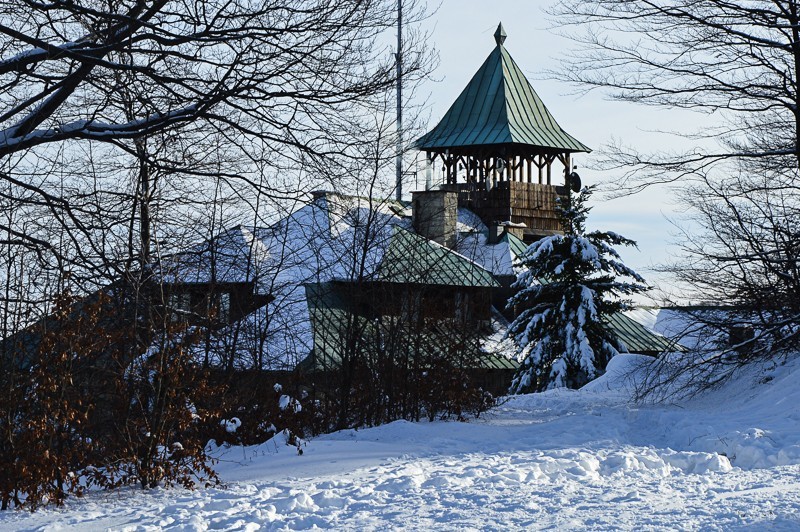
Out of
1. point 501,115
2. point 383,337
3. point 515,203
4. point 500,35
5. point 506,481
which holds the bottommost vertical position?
point 506,481

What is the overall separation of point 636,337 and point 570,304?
8140 mm

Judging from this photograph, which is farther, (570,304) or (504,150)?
(504,150)

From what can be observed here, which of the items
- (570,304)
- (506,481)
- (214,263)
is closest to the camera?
(506,481)

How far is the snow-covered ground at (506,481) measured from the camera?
319 inches

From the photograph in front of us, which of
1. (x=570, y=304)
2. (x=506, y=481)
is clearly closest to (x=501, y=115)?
(x=570, y=304)

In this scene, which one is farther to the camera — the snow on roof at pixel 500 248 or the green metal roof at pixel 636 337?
the snow on roof at pixel 500 248

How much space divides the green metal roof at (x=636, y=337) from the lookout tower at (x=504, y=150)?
685cm

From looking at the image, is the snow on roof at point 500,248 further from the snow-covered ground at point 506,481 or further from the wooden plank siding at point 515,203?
the snow-covered ground at point 506,481

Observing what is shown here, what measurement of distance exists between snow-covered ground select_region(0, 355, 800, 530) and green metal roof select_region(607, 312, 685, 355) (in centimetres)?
2166

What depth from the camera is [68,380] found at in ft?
31.0

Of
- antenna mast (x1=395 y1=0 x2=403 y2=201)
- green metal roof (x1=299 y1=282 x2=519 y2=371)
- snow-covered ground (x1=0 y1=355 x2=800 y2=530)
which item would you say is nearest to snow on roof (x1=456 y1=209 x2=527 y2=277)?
antenna mast (x1=395 y1=0 x2=403 y2=201)

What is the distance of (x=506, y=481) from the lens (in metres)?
9.77

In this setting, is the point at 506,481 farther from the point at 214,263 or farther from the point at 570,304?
the point at 570,304

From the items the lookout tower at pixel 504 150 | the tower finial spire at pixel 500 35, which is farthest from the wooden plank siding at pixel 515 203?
the tower finial spire at pixel 500 35
